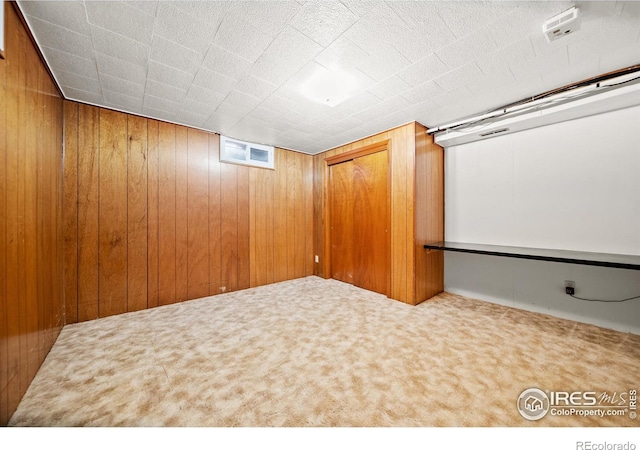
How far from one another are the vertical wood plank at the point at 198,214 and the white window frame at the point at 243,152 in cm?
25

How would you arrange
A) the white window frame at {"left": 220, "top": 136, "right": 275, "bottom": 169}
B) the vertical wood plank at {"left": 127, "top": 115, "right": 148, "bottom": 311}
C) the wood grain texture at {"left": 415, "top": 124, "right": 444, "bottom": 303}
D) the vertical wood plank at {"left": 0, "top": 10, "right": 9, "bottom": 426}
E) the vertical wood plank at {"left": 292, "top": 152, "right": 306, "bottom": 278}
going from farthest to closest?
the vertical wood plank at {"left": 292, "top": 152, "right": 306, "bottom": 278}, the white window frame at {"left": 220, "top": 136, "right": 275, "bottom": 169}, the wood grain texture at {"left": 415, "top": 124, "right": 444, "bottom": 303}, the vertical wood plank at {"left": 127, "top": 115, "right": 148, "bottom": 311}, the vertical wood plank at {"left": 0, "top": 10, "right": 9, "bottom": 426}

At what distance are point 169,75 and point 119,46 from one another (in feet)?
1.28

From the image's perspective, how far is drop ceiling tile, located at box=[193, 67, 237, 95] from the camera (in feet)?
6.93

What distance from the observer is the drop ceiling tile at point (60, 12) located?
1.43 metres

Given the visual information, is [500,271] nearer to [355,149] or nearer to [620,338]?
[620,338]

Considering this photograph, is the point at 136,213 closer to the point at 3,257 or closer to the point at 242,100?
the point at 3,257

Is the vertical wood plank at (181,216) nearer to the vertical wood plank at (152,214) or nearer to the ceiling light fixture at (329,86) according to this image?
the vertical wood plank at (152,214)

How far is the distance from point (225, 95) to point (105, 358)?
262 centimetres

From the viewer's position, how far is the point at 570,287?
2627mm

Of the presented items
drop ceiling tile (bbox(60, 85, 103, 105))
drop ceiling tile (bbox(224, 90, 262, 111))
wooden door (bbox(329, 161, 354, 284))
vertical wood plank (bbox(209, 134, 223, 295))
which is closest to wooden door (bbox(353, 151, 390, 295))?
wooden door (bbox(329, 161, 354, 284))

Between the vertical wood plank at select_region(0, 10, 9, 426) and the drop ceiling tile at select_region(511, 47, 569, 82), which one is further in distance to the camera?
the drop ceiling tile at select_region(511, 47, 569, 82)

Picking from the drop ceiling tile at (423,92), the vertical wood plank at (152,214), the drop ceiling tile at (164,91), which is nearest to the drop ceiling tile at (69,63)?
the drop ceiling tile at (164,91)

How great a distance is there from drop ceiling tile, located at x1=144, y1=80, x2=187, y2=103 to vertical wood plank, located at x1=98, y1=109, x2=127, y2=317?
2.59 ft

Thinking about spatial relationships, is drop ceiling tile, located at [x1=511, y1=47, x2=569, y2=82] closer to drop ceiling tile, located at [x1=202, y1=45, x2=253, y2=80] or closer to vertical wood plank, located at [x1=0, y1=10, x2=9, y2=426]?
drop ceiling tile, located at [x1=202, y1=45, x2=253, y2=80]
